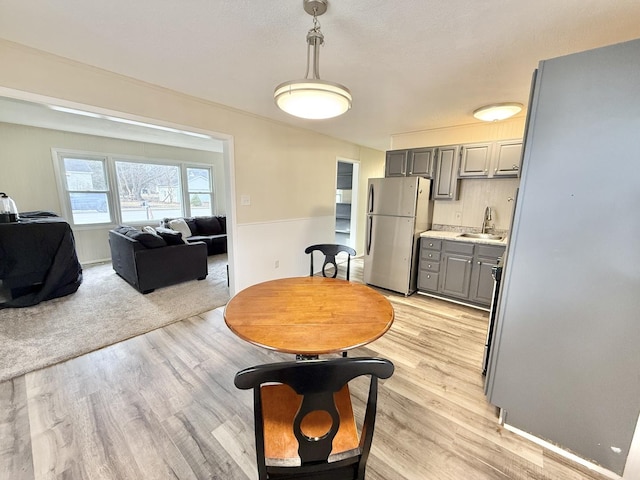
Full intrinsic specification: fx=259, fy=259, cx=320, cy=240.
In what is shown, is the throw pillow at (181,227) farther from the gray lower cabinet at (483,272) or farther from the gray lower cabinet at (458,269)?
the gray lower cabinet at (483,272)

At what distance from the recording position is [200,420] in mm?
1653

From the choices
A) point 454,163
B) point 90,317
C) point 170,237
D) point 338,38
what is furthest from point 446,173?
point 90,317

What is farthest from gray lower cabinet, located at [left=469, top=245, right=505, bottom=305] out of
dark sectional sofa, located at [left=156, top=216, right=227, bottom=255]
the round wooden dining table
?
dark sectional sofa, located at [left=156, top=216, right=227, bottom=255]

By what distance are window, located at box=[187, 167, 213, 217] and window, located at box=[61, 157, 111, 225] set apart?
165 cm

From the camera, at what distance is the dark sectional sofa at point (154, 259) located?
3545mm

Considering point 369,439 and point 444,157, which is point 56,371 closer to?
point 369,439

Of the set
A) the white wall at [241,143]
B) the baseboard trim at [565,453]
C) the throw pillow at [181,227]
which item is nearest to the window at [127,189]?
the throw pillow at [181,227]

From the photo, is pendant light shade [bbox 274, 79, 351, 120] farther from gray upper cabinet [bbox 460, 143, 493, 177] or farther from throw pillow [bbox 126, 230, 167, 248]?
throw pillow [bbox 126, 230, 167, 248]

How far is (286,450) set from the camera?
98 centimetres

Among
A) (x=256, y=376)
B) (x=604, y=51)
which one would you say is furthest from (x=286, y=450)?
(x=604, y=51)

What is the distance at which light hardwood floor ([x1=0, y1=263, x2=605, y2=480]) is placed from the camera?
4.52 ft

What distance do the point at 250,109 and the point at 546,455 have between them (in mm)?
3957

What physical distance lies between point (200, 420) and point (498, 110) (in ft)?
12.6

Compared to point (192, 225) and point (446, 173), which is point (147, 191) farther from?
point (446, 173)
